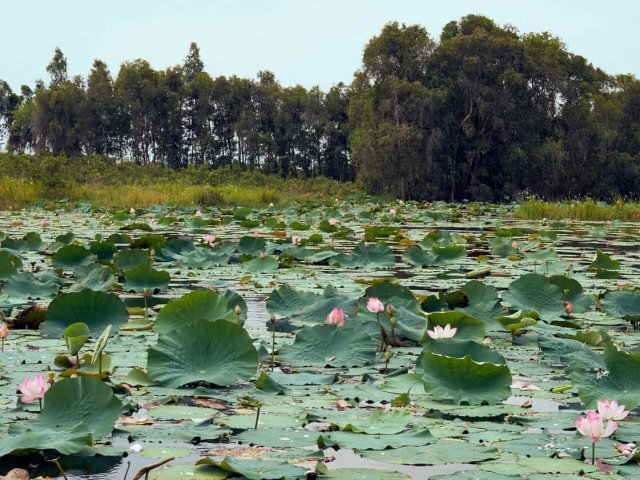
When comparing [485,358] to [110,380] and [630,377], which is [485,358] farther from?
[110,380]

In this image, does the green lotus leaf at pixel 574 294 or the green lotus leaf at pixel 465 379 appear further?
the green lotus leaf at pixel 574 294

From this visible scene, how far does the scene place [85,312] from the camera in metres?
3.03

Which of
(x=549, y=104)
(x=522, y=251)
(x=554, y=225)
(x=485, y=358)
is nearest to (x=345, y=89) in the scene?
(x=549, y=104)

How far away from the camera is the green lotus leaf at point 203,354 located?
7.50ft

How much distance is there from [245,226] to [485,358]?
7.74 metres

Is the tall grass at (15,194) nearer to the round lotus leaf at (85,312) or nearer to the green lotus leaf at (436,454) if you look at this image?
the round lotus leaf at (85,312)

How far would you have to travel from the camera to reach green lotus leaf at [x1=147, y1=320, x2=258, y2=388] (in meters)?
2.29

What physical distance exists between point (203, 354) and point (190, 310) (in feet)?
1.83

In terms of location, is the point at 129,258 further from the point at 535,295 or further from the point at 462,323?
the point at 462,323

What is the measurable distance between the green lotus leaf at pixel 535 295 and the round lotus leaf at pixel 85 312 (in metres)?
1.75

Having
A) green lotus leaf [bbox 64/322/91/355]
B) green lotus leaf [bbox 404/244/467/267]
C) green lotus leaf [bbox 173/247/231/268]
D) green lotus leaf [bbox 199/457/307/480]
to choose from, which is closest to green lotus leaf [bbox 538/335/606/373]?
green lotus leaf [bbox 199/457/307/480]

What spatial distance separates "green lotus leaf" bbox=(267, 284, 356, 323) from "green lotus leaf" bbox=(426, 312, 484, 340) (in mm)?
586

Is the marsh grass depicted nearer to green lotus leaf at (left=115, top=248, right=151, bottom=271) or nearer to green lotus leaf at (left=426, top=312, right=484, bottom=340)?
green lotus leaf at (left=115, top=248, right=151, bottom=271)

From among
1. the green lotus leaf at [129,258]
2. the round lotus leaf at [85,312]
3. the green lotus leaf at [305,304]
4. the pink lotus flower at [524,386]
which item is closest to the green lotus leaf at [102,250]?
the green lotus leaf at [129,258]
